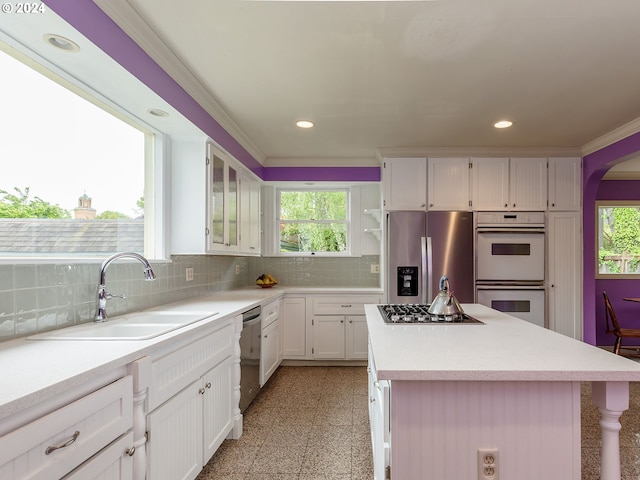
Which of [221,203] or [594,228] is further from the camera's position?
[594,228]

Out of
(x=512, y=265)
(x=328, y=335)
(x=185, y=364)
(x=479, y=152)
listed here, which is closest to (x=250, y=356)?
(x=185, y=364)

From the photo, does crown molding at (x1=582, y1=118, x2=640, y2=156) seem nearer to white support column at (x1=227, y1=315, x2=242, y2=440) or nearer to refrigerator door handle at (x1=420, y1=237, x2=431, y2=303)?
refrigerator door handle at (x1=420, y1=237, x2=431, y2=303)

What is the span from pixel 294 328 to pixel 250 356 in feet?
4.32

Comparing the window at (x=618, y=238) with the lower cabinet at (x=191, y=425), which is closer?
the lower cabinet at (x=191, y=425)

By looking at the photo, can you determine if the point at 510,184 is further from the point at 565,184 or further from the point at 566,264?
the point at 566,264

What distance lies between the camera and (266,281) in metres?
4.30

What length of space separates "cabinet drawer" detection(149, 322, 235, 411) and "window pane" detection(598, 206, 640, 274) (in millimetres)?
5291

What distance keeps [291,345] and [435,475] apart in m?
2.96

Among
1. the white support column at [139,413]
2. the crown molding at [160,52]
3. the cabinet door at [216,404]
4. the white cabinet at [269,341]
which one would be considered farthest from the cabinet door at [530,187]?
the white support column at [139,413]

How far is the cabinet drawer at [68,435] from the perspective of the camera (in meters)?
0.88

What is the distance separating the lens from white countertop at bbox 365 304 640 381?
45.4 inches

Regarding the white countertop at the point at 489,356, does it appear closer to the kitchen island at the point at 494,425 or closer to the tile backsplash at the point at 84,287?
the kitchen island at the point at 494,425

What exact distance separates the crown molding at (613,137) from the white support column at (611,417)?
2965mm

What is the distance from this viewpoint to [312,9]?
1.75 metres
